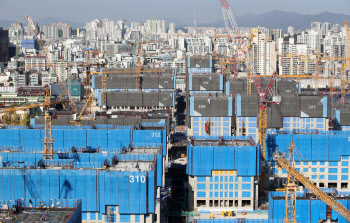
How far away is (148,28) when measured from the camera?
17750 cm

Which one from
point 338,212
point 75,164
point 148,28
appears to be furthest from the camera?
point 148,28

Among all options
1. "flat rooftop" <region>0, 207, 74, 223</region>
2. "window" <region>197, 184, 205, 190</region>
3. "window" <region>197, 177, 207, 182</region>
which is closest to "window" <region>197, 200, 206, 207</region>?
"window" <region>197, 184, 205, 190</region>

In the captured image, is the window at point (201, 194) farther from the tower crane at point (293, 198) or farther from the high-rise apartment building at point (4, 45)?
the high-rise apartment building at point (4, 45)

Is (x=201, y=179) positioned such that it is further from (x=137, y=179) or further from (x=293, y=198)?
(x=293, y=198)

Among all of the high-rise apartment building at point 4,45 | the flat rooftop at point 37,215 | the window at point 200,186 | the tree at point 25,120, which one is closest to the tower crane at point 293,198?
the window at point 200,186

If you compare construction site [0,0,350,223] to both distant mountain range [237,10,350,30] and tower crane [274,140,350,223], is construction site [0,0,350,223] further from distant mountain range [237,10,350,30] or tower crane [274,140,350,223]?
distant mountain range [237,10,350,30]

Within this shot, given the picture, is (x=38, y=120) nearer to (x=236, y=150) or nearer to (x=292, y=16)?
(x=236, y=150)

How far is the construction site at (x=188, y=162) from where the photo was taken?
16.7 metres

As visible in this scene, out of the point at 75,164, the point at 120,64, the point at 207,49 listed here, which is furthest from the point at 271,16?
the point at 75,164

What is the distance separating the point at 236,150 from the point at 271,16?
176 meters

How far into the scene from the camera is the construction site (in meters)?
16.7

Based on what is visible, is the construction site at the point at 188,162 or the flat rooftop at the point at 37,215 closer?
the flat rooftop at the point at 37,215

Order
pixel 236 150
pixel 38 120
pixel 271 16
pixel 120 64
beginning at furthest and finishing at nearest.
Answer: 1. pixel 271 16
2. pixel 120 64
3. pixel 38 120
4. pixel 236 150

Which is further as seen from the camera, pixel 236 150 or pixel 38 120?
pixel 38 120
